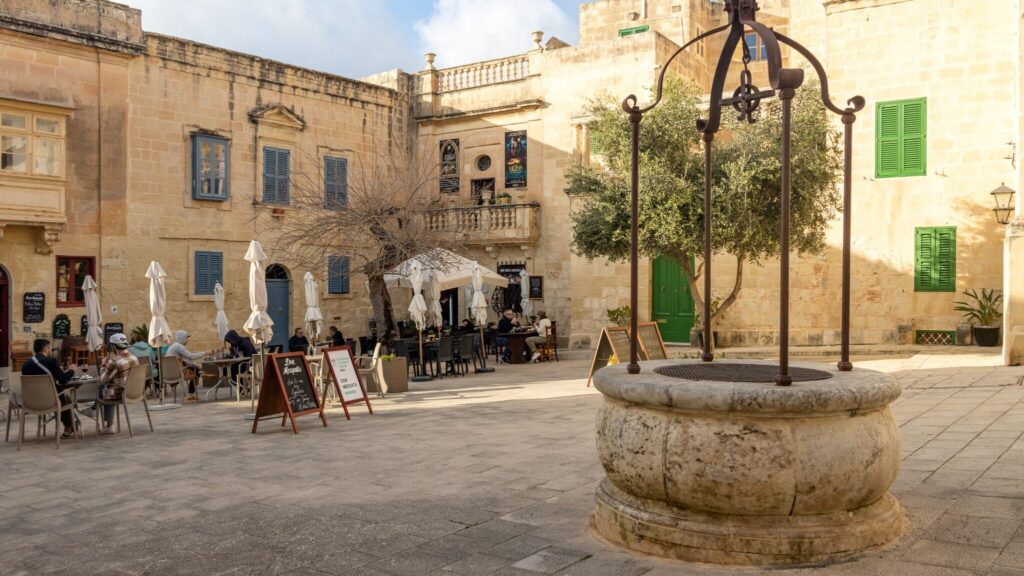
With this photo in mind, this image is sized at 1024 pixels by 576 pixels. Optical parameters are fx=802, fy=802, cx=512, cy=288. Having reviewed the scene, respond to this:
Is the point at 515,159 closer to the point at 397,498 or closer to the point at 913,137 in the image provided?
the point at 913,137

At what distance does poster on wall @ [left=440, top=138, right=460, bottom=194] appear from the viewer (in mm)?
24766

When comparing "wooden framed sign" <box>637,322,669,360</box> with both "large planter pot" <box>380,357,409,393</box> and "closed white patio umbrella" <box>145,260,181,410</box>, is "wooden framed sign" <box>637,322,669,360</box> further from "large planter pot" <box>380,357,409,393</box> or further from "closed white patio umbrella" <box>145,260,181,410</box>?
"closed white patio umbrella" <box>145,260,181,410</box>

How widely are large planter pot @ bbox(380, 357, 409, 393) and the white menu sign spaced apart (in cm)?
216

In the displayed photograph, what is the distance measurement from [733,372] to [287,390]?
5.59 m

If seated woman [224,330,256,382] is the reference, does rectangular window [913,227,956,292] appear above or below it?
above

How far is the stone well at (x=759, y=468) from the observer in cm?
422

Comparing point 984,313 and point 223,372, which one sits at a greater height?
point 984,313

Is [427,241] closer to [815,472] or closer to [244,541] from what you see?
[244,541]


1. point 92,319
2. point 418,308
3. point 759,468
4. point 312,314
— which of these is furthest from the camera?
point 312,314

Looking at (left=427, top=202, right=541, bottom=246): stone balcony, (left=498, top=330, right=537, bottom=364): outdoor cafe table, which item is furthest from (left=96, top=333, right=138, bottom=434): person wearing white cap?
(left=427, top=202, right=541, bottom=246): stone balcony

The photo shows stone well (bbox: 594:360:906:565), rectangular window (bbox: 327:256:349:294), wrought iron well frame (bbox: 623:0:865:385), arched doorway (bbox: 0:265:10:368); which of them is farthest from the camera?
rectangular window (bbox: 327:256:349:294)

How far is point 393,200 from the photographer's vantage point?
58.2 ft

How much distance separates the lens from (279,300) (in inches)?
858

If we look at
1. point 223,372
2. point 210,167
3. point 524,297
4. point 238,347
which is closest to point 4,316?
point 210,167
